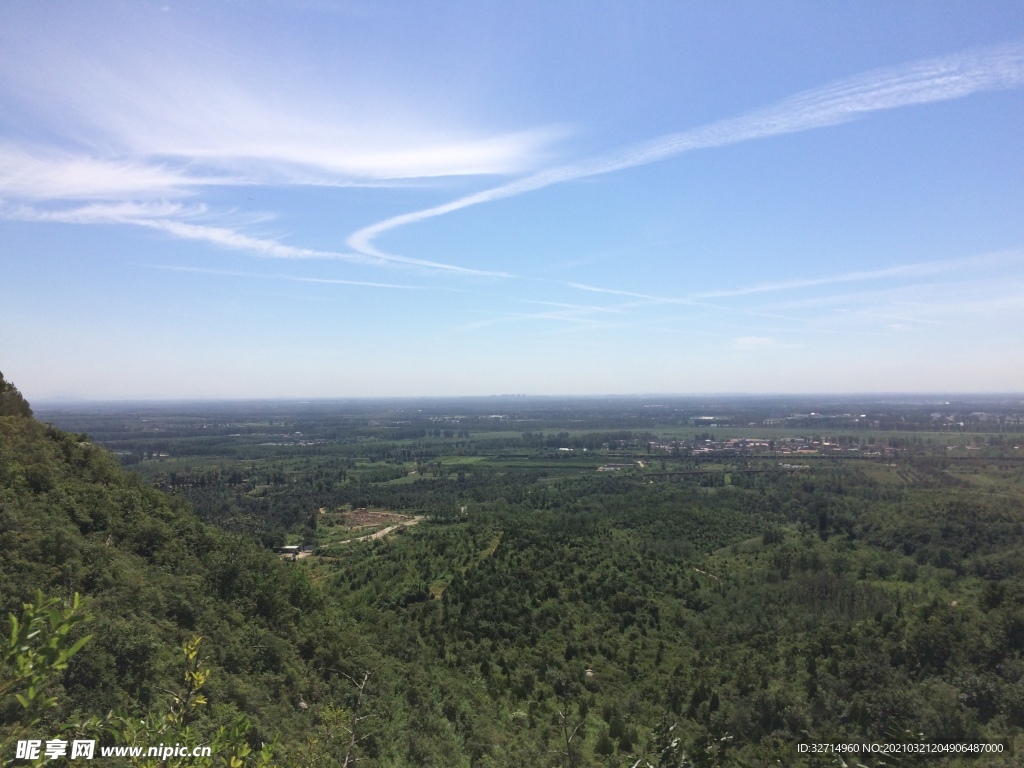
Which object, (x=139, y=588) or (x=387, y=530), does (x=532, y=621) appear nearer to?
(x=139, y=588)

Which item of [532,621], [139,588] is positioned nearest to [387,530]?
[532,621]

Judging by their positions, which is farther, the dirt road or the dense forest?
the dirt road

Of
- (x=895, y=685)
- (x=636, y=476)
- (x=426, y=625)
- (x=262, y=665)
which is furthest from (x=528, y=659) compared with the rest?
(x=636, y=476)

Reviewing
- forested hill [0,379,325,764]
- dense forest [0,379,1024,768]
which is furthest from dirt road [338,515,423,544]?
forested hill [0,379,325,764]

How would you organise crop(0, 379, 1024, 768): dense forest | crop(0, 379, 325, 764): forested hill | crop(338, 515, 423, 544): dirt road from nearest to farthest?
crop(0, 379, 325, 764): forested hill < crop(0, 379, 1024, 768): dense forest < crop(338, 515, 423, 544): dirt road

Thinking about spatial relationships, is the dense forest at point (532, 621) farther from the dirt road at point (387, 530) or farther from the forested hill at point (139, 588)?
the dirt road at point (387, 530)

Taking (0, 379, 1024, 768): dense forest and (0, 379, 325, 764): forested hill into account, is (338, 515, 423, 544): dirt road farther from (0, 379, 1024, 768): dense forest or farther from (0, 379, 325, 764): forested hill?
(0, 379, 325, 764): forested hill

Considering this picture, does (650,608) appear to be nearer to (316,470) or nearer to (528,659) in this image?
(528,659)
